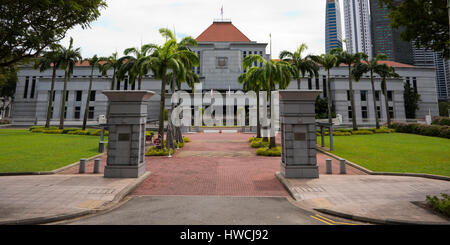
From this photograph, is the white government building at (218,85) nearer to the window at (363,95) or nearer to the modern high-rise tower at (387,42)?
the window at (363,95)

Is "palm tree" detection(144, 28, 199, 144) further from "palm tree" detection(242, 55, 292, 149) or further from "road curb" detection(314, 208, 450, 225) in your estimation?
"road curb" detection(314, 208, 450, 225)

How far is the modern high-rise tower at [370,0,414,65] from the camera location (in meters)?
108

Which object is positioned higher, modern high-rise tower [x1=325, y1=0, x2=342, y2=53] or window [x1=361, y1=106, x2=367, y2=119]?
modern high-rise tower [x1=325, y1=0, x2=342, y2=53]

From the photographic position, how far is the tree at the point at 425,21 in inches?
290

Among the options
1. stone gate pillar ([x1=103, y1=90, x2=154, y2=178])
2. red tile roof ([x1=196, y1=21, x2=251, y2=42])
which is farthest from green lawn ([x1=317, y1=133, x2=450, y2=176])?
red tile roof ([x1=196, y1=21, x2=251, y2=42])

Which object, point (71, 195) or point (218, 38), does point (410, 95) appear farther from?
point (71, 195)

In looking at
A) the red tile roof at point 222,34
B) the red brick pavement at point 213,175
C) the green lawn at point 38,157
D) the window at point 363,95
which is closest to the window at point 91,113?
the red tile roof at point 222,34

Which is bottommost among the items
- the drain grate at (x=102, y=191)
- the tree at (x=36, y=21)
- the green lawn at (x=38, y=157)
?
the drain grate at (x=102, y=191)

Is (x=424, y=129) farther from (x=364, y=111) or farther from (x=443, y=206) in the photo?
(x=443, y=206)

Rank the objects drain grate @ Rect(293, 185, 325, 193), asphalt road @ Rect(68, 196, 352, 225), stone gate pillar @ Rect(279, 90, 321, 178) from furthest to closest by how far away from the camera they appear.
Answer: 1. stone gate pillar @ Rect(279, 90, 321, 178)
2. drain grate @ Rect(293, 185, 325, 193)
3. asphalt road @ Rect(68, 196, 352, 225)

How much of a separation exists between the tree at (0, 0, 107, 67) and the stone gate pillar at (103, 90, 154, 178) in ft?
10.2

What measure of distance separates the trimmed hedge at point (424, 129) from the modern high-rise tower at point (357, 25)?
130 metres

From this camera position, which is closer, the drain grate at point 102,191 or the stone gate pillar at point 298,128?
the drain grate at point 102,191
